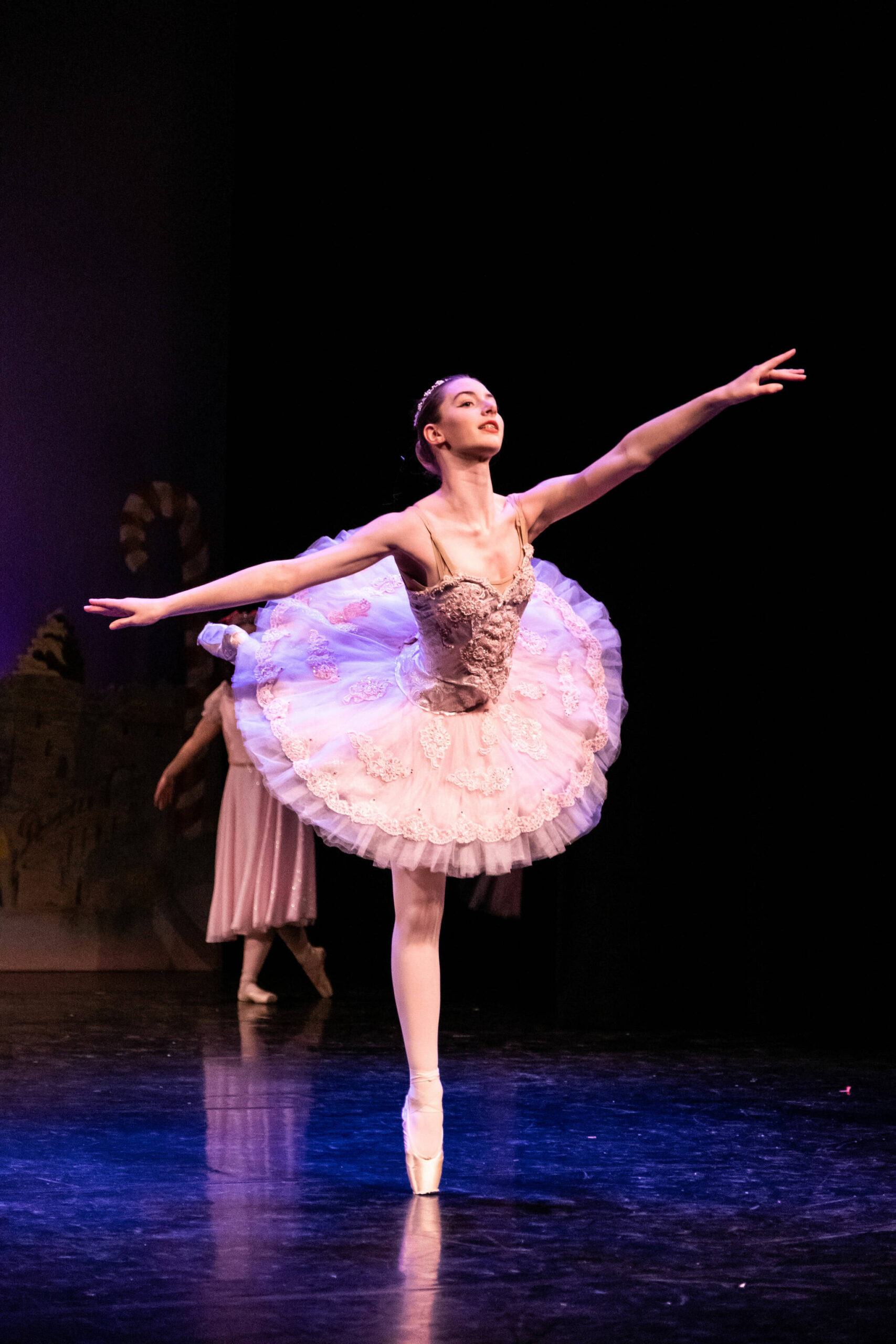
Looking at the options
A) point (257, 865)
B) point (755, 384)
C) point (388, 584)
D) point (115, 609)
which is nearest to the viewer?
point (115, 609)

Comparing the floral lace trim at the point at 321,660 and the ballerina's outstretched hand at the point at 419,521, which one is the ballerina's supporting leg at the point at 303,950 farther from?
the ballerina's outstretched hand at the point at 419,521

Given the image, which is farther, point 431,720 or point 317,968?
point 317,968

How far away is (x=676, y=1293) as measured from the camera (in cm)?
203

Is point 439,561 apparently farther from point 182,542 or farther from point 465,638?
point 182,542

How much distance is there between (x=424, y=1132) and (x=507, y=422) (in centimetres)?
350

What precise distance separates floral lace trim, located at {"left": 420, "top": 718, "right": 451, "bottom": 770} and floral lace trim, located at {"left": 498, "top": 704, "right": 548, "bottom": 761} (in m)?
0.13

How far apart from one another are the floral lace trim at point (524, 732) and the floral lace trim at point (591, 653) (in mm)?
108

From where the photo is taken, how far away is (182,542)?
6789 millimetres

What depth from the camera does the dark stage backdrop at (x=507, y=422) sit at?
4859 mm

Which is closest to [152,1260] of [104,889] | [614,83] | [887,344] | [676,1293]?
[676,1293]

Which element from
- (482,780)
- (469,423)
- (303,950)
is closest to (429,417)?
(469,423)

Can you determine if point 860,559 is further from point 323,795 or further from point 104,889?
point 104,889

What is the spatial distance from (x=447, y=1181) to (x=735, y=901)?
2599 mm

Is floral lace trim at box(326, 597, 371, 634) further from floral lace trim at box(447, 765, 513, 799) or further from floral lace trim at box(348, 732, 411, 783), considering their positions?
floral lace trim at box(447, 765, 513, 799)
